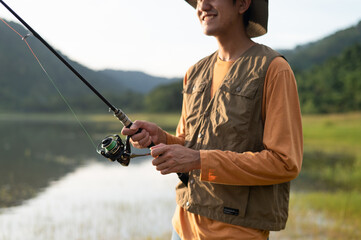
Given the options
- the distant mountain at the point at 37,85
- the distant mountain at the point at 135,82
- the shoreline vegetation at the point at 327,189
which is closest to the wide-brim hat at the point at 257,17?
the shoreline vegetation at the point at 327,189

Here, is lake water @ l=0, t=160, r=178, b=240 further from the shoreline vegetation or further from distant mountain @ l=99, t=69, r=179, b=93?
distant mountain @ l=99, t=69, r=179, b=93

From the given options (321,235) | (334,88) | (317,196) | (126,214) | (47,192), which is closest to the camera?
(321,235)

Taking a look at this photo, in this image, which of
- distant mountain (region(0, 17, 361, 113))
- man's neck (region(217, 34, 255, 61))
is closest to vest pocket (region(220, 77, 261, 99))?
man's neck (region(217, 34, 255, 61))

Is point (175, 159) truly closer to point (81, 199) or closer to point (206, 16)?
point (206, 16)

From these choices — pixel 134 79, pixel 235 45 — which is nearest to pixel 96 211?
pixel 235 45

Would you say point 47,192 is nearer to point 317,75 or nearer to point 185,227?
point 185,227

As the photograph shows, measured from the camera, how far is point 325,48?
322ft

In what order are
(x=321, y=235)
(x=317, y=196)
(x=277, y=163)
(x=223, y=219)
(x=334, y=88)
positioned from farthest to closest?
(x=334, y=88)
(x=317, y=196)
(x=321, y=235)
(x=223, y=219)
(x=277, y=163)

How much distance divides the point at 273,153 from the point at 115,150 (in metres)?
0.99

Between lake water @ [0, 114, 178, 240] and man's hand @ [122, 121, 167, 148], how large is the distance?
5551mm

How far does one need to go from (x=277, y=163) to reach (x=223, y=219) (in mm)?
396

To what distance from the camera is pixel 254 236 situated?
1.90m

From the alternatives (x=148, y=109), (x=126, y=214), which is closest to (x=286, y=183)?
(x=126, y=214)

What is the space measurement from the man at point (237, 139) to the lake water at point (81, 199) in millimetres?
5856
